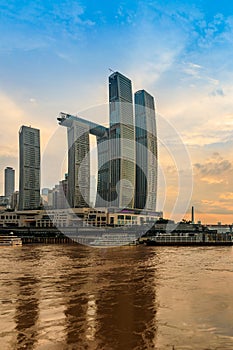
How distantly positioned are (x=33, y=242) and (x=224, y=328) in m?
108

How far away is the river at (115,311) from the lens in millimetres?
16688

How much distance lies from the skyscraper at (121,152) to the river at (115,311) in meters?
149

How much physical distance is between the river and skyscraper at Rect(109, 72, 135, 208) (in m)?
149

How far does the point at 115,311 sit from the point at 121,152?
166489 mm

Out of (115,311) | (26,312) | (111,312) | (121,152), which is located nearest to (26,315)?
(26,312)

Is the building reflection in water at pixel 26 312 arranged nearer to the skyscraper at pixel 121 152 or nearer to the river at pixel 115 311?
the river at pixel 115 311

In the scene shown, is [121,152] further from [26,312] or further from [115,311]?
[26,312]

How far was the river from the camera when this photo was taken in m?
16.7

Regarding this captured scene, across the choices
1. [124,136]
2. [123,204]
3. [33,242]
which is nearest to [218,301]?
[33,242]

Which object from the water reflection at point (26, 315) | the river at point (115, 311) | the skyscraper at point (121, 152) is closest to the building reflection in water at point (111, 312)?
the river at point (115, 311)

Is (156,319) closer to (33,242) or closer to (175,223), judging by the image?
(33,242)

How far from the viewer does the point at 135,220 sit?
16775 cm

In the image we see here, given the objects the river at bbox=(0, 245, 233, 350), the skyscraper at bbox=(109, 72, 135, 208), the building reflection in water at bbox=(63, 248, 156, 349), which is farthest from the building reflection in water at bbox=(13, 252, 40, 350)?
the skyscraper at bbox=(109, 72, 135, 208)

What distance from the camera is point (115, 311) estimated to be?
73.7 ft
